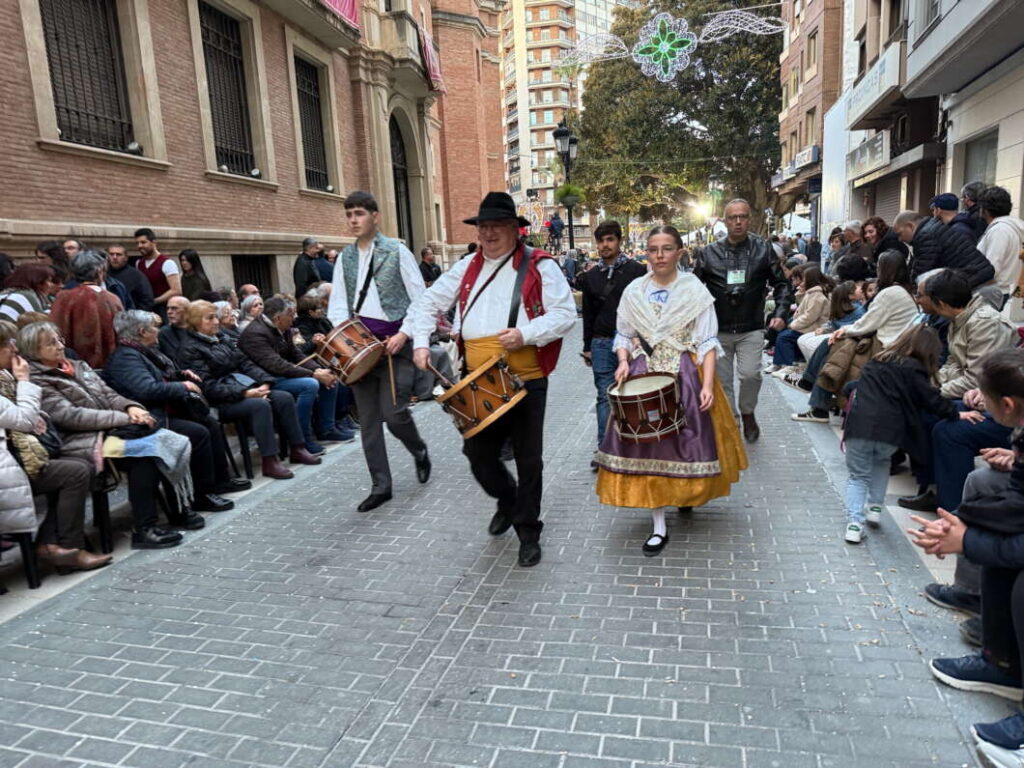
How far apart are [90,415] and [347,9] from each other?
15.3m

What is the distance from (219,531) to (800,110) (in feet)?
106

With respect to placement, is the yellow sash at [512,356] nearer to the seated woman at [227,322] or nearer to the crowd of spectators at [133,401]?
the crowd of spectators at [133,401]

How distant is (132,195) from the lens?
10125 millimetres

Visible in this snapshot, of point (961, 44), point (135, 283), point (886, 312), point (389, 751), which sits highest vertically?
point (961, 44)

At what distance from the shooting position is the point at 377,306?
539cm

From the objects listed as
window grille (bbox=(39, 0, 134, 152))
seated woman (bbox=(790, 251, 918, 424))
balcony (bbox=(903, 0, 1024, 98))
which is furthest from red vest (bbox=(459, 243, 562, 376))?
balcony (bbox=(903, 0, 1024, 98))

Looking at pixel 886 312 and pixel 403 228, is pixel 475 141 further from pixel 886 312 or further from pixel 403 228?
pixel 886 312

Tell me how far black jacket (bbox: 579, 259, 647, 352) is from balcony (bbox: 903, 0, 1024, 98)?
7322 millimetres

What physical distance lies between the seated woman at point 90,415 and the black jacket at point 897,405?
4366mm

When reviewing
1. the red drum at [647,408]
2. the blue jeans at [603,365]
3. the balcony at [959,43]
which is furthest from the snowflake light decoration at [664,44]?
the red drum at [647,408]

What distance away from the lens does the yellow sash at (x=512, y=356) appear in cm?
414

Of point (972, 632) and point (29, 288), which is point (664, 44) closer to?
point (29, 288)

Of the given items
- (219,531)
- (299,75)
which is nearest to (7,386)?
(219,531)

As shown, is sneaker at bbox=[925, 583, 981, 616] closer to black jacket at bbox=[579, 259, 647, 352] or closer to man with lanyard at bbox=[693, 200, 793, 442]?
man with lanyard at bbox=[693, 200, 793, 442]
